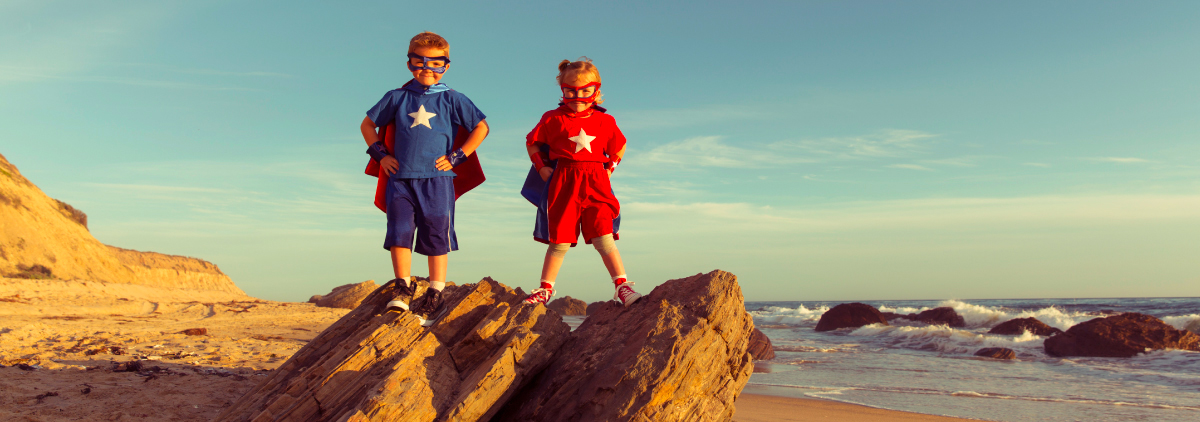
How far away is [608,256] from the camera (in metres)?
4.77

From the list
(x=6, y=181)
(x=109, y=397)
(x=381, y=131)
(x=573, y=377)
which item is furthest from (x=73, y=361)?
(x=6, y=181)

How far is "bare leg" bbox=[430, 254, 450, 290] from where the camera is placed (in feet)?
15.5

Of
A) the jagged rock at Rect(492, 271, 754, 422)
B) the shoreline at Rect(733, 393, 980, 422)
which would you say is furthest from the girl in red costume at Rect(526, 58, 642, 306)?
the shoreline at Rect(733, 393, 980, 422)

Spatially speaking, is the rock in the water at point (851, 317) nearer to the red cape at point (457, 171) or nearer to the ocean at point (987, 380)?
A: the ocean at point (987, 380)

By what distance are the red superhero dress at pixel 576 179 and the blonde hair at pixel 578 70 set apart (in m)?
0.28

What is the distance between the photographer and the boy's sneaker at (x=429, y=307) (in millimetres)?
4531

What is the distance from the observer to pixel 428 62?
4832mm

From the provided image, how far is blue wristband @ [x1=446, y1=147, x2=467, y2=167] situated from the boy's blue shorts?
0.14 metres

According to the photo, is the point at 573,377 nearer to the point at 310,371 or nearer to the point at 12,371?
the point at 310,371

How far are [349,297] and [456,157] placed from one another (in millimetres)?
15336

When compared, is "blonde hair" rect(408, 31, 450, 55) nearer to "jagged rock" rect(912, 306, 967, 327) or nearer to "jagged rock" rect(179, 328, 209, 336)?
"jagged rock" rect(179, 328, 209, 336)

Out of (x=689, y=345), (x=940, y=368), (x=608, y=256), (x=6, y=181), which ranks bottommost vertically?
(x=940, y=368)

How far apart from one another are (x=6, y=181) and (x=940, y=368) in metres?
30.0

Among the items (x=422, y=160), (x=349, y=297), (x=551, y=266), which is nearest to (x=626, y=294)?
(x=551, y=266)
